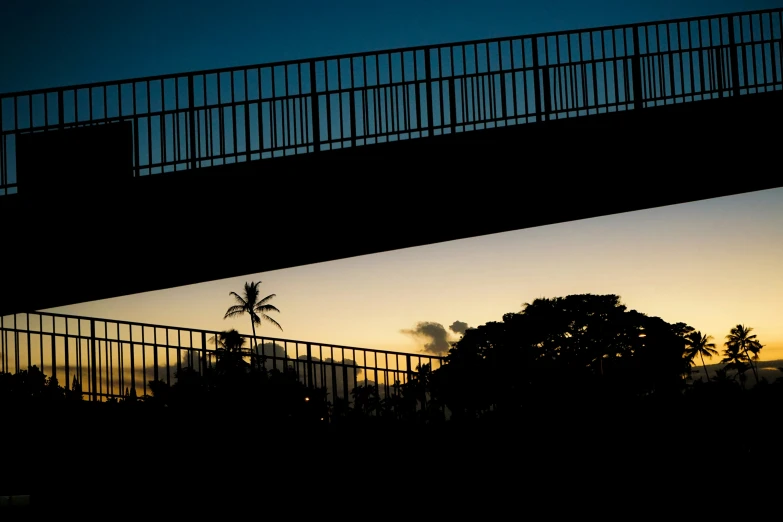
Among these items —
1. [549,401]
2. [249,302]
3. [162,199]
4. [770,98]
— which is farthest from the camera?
[249,302]

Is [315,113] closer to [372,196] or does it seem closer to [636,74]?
[372,196]

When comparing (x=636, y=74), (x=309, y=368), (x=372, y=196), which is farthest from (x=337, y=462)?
(x=636, y=74)

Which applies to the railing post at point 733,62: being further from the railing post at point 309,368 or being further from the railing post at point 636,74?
the railing post at point 309,368

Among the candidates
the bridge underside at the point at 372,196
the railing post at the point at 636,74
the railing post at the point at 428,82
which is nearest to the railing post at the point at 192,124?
the bridge underside at the point at 372,196

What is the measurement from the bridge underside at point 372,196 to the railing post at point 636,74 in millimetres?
928

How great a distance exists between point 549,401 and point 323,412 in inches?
143

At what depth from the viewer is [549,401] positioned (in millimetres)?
13594

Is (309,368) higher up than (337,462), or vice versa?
(309,368)

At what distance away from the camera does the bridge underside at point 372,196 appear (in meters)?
11.3

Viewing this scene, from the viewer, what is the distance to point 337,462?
40.6 ft

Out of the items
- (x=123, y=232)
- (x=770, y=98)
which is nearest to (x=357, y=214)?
(x=123, y=232)

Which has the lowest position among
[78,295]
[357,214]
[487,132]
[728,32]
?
[78,295]

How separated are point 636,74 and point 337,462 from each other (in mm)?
7456

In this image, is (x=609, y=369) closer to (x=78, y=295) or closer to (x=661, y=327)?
(x=661, y=327)
